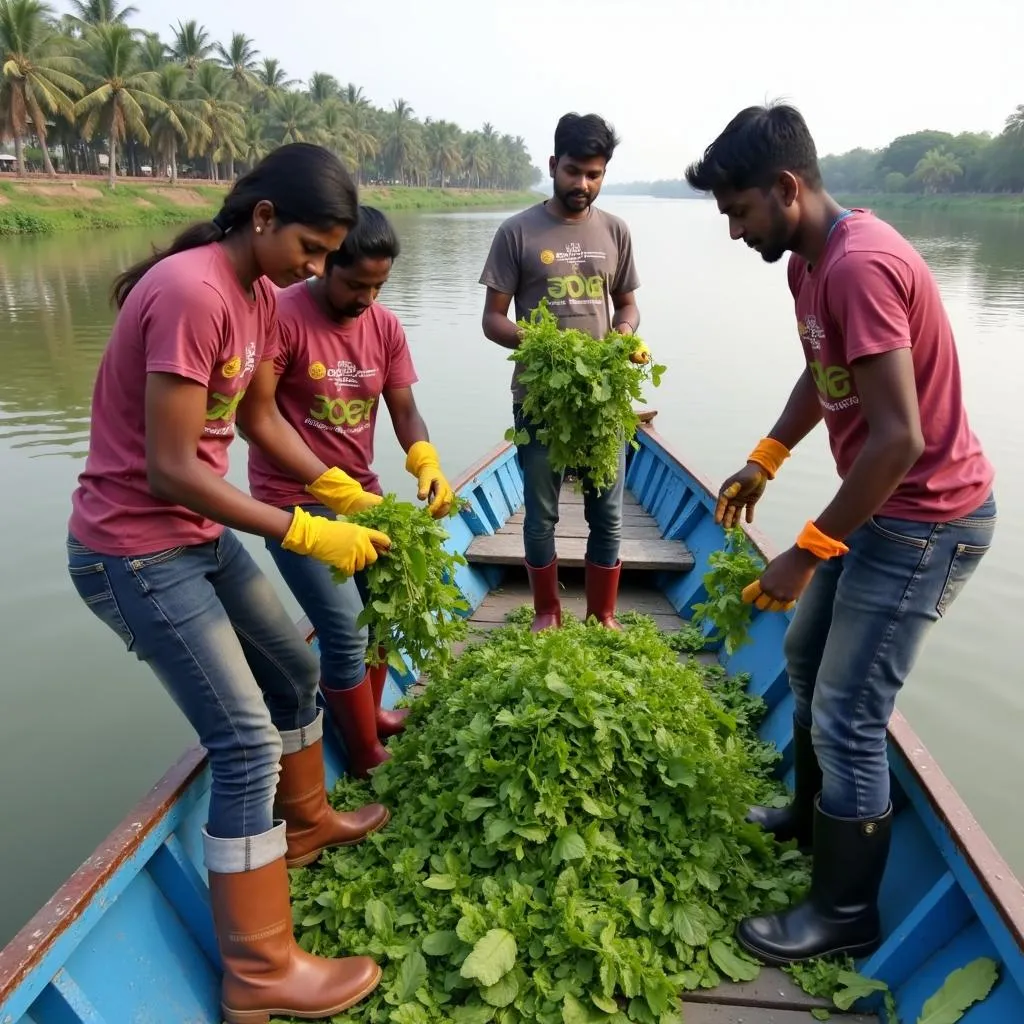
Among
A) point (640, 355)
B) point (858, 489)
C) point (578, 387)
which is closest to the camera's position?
point (858, 489)

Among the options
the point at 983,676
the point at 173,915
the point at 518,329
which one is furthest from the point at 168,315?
the point at 983,676

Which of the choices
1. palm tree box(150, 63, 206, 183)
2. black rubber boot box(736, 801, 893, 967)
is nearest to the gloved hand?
black rubber boot box(736, 801, 893, 967)

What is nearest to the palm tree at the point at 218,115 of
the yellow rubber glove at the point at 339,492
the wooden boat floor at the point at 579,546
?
the wooden boat floor at the point at 579,546

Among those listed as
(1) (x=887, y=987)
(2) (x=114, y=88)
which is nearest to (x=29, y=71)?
(2) (x=114, y=88)

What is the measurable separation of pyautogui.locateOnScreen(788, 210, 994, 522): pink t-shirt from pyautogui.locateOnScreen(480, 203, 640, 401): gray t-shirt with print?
173 centimetres

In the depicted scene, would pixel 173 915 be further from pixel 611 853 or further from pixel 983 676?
pixel 983 676

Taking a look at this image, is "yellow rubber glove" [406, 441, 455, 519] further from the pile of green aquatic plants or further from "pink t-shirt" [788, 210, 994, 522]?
"pink t-shirt" [788, 210, 994, 522]

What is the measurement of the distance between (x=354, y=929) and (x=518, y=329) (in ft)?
8.61

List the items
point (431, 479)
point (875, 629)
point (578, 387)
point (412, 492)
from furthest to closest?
point (412, 492) → point (578, 387) → point (431, 479) → point (875, 629)

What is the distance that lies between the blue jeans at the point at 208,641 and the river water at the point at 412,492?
2163 millimetres

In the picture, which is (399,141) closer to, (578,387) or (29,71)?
(29,71)

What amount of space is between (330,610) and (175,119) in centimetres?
4744

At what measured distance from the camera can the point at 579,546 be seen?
5.48 m

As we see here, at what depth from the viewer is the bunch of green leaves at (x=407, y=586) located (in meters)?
2.71
